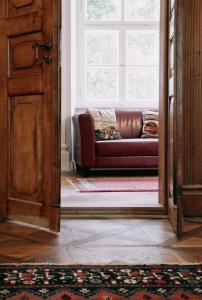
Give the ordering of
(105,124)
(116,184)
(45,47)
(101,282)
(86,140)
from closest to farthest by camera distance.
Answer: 1. (101,282)
2. (45,47)
3. (116,184)
4. (86,140)
5. (105,124)

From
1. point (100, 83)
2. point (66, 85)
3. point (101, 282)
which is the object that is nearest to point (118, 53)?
point (100, 83)

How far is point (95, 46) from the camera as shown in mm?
6379

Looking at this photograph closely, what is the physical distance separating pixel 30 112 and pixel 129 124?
3.16 m

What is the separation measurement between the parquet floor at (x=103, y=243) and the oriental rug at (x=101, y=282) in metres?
0.15

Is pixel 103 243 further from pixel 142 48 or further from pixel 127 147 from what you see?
pixel 142 48

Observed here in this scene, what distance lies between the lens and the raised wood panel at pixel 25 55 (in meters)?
2.82

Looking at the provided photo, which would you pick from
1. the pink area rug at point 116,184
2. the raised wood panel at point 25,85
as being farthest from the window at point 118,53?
the raised wood panel at point 25,85

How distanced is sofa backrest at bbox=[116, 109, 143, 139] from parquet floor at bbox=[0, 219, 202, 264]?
2980mm

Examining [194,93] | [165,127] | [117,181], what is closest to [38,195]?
[165,127]

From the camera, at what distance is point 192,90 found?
125 inches

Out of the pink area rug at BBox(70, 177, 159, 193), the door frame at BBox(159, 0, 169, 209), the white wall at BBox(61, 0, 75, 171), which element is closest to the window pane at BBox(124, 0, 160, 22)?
the white wall at BBox(61, 0, 75, 171)

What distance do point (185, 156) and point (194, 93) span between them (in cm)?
41

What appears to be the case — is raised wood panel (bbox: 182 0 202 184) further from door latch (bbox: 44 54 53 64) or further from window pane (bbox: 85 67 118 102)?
window pane (bbox: 85 67 118 102)

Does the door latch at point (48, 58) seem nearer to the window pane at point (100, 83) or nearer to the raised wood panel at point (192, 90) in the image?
the raised wood panel at point (192, 90)
